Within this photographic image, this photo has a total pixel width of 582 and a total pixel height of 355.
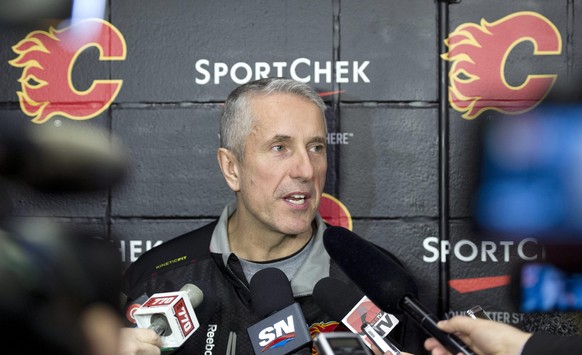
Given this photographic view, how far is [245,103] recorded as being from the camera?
2053mm

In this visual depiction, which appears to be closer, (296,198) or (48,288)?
(48,288)

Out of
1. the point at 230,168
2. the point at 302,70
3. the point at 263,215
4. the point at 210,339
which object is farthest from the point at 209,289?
the point at 302,70

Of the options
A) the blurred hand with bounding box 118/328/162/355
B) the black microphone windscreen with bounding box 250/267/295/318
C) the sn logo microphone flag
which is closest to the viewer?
the blurred hand with bounding box 118/328/162/355

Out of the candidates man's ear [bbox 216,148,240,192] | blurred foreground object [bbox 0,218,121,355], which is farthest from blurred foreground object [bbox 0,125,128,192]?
man's ear [bbox 216,148,240,192]

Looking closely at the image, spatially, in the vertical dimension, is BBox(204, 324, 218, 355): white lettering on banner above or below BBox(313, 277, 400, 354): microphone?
below

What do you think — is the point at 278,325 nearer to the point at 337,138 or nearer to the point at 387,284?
the point at 387,284

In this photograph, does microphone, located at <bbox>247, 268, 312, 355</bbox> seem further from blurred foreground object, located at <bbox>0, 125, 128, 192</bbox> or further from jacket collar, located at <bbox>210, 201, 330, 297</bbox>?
blurred foreground object, located at <bbox>0, 125, 128, 192</bbox>

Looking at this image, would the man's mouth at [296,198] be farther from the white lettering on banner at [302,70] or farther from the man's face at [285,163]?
the white lettering on banner at [302,70]

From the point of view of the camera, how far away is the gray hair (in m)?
2.03

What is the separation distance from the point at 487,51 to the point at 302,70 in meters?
0.64

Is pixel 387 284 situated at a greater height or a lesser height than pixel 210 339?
greater

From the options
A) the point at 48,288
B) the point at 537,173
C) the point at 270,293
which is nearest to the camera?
the point at 48,288

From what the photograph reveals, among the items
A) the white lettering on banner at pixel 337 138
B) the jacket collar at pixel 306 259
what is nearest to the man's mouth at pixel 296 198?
the jacket collar at pixel 306 259

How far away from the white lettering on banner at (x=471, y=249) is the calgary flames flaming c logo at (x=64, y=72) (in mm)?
1236
